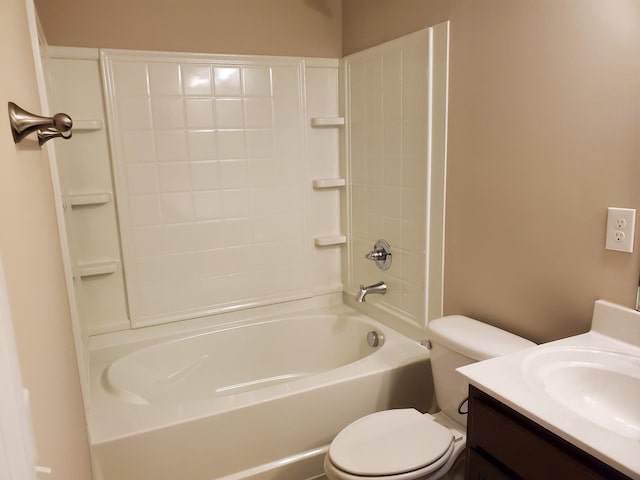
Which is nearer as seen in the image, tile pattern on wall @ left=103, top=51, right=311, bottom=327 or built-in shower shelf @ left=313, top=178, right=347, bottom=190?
tile pattern on wall @ left=103, top=51, right=311, bottom=327

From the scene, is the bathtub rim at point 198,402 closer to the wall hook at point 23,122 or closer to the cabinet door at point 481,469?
the cabinet door at point 481,469

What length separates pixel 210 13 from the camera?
2.32 m

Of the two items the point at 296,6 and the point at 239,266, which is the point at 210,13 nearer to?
the point at 296,6

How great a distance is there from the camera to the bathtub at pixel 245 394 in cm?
167

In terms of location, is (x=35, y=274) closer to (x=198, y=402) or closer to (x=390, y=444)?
(x=198, y=402)

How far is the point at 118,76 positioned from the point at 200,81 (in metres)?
0.38

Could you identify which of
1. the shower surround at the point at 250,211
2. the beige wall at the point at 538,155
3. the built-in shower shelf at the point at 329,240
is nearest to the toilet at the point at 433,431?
the beige wall at the point at 538,155

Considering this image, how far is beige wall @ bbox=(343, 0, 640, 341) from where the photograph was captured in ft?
4.32

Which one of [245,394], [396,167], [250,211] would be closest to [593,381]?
[245,394]

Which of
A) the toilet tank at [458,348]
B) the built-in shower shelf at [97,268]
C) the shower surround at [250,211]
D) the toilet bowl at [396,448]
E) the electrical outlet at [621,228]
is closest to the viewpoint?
the electrical outlet at [621,228]

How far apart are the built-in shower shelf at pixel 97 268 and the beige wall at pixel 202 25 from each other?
1003 millimetres

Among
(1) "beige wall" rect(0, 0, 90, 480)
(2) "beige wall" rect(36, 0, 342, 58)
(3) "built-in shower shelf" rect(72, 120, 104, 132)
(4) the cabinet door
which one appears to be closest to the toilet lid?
(4) the cabinet door

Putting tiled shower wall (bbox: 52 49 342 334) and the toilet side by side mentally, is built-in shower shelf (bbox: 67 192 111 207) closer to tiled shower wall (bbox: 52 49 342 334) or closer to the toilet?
tiled shower wall (bbox: 52 49 342 334)

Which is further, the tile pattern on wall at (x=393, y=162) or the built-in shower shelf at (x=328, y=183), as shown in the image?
the built-in shower shelf at (x=328, y=183)
